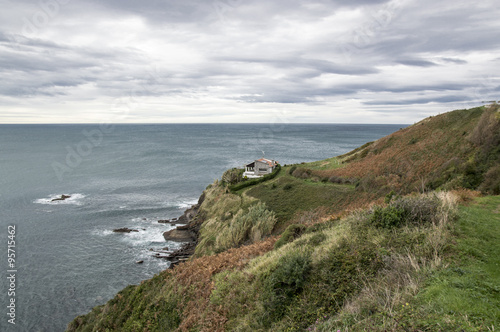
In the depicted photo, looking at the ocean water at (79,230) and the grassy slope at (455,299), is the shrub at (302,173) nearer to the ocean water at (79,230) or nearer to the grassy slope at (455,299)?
the ocean water at (79,230)

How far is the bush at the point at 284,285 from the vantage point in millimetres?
9586

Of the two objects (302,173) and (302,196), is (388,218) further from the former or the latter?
(302,173)

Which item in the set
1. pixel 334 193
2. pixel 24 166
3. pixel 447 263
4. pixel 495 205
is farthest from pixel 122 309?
pixel 24 166

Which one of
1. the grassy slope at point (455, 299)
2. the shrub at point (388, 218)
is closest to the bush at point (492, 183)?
the shrub at point (388, 218)

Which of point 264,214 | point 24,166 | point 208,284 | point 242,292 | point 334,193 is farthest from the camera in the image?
point 24,166

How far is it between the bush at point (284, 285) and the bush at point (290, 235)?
5418mm

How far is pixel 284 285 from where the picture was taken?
10.2 metres

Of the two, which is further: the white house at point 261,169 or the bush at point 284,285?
the white house at point 261,169

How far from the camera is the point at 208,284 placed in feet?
46.7

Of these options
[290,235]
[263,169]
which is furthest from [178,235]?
[290,235]

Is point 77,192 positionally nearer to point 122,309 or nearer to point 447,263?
point 122,309

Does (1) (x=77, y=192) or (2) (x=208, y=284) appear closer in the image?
(2) (x=208, y=284)

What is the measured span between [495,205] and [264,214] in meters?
22.4

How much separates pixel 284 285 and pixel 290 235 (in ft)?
21.9
